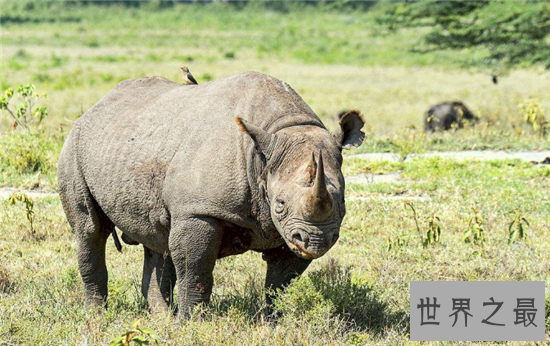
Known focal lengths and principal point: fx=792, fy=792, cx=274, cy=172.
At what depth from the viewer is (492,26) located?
1512cm

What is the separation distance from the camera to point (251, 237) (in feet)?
17.0

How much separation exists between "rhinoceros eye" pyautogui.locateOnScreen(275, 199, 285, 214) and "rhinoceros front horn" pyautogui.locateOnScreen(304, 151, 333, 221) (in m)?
0.23

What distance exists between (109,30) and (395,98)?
40994mm

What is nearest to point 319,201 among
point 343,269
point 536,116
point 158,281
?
point 158,281

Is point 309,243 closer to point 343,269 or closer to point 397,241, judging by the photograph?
point 343,269

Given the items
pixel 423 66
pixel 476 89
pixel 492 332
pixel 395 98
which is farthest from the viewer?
pixel 423 66

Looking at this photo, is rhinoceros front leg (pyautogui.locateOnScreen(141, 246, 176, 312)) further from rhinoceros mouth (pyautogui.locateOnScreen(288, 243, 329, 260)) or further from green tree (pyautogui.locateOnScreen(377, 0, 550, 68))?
green tree (pyautogui.locateOnScreen(377, 0, 550, 68))

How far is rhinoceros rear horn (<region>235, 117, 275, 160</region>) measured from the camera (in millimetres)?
4727

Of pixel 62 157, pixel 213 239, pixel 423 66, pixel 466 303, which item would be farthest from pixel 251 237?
pixel 423 66

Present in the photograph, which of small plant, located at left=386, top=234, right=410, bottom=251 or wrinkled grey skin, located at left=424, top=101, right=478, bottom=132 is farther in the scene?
wrinkled grey skin, located at left=424, top=101, right=478, bottom=132

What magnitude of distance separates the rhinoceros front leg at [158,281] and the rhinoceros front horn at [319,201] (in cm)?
206

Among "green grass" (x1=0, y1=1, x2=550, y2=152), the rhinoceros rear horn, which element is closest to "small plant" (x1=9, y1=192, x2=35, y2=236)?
"green grass" (x1=0, y1=1, x2=550, y2=152)

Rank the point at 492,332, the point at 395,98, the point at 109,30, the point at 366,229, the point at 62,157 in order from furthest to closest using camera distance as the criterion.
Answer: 1. the point at 109,30
2. the point at 395,98
3. the point at 366,229
4. the point at 62,157
5. the point at 492,332

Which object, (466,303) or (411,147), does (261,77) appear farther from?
(411,147)
